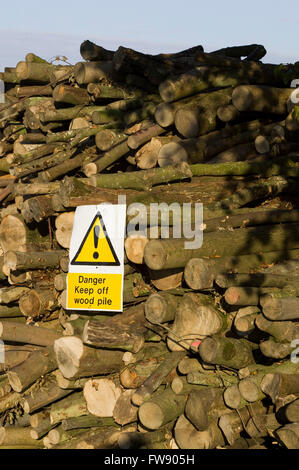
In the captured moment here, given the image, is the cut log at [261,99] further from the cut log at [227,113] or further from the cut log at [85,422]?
the cut log at [85,422]

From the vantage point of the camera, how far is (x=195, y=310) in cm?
616

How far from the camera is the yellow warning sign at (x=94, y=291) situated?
6.73 m

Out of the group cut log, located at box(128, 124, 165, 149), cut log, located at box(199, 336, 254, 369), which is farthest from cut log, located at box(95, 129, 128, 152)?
cut log, located at box(199, 336, 254, 369)

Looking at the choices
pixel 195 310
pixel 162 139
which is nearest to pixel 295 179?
pixel 162 139

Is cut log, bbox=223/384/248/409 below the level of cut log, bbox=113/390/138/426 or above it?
above

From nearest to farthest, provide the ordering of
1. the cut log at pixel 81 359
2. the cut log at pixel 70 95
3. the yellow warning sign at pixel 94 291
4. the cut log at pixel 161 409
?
the cut log at pixel 161 409, the cut log at pixel 81 359, the yellow warning sign at pixel 94 291, the cut log at pixel 70 95

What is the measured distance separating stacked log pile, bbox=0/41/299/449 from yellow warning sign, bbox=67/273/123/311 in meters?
0.19

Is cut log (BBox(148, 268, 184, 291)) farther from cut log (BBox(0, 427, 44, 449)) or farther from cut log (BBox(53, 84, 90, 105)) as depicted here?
cut log (BBox(53, 84, 90, 105))

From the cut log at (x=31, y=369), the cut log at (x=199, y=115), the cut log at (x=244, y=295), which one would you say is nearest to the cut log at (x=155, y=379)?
the cut log at (x=244, y=295)

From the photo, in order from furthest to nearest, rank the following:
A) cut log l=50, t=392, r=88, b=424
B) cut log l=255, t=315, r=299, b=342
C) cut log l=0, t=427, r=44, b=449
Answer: cut log l=0, t=427, r=44, b=449, cut log l=50, t=392, r=88, b=424, cut log l=255, t=315, r=299, b=342

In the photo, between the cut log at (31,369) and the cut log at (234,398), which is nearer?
the cut log at (234,398)

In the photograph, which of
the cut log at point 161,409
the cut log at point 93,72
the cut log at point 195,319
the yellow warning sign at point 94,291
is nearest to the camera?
the cut log at point 161,409

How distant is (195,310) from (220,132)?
2710 millimetres

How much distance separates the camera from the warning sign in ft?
21.9
